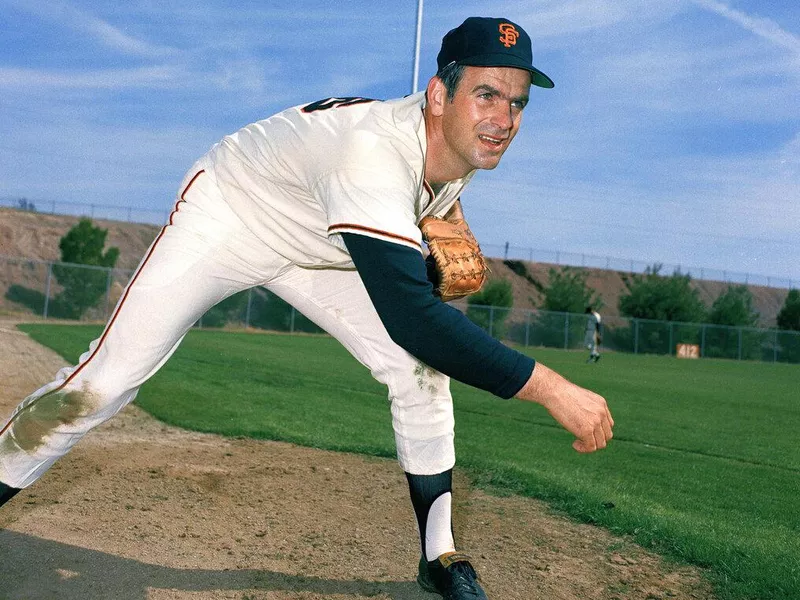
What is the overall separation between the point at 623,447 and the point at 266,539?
5.09m

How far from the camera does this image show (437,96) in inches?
113

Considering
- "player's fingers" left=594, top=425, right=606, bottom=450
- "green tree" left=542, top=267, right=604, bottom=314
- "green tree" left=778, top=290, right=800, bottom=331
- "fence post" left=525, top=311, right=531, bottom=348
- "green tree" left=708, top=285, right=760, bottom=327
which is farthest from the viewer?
"green tree" left=778, top=290, right=800, bottom=331

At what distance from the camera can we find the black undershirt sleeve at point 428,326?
241cm

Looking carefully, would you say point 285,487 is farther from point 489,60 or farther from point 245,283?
point 489,60

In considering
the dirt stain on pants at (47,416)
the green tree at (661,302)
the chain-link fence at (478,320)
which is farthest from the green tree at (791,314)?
the dirt stain on pants at (47,416)

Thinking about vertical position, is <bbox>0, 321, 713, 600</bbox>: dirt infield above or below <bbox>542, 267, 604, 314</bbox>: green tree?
below

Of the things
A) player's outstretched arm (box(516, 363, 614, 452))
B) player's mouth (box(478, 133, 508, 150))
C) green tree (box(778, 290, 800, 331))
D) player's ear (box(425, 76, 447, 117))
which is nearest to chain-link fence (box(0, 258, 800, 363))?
green tree (box(778, 290, 800, 331))

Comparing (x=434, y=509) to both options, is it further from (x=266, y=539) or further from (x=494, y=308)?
(x=494, y=308)

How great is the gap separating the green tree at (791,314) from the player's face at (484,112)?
57.3 meters

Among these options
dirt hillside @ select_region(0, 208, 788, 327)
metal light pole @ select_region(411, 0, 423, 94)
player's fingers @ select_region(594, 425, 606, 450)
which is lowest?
player's fingers @ select_region(594, 425, 606, 450)

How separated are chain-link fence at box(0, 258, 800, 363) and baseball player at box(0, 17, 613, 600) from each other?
31.8m

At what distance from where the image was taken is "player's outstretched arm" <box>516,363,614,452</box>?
2.41m

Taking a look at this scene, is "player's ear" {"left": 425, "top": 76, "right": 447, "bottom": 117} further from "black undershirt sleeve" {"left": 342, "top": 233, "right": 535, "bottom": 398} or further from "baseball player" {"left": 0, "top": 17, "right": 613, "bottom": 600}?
"black undershirt sleeve" {"left": 342, "top": 233, "right": 535, "bottom": 398}

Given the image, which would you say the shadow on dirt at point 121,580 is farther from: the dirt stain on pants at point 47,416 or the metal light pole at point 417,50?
the metal light pole at point 417,50
